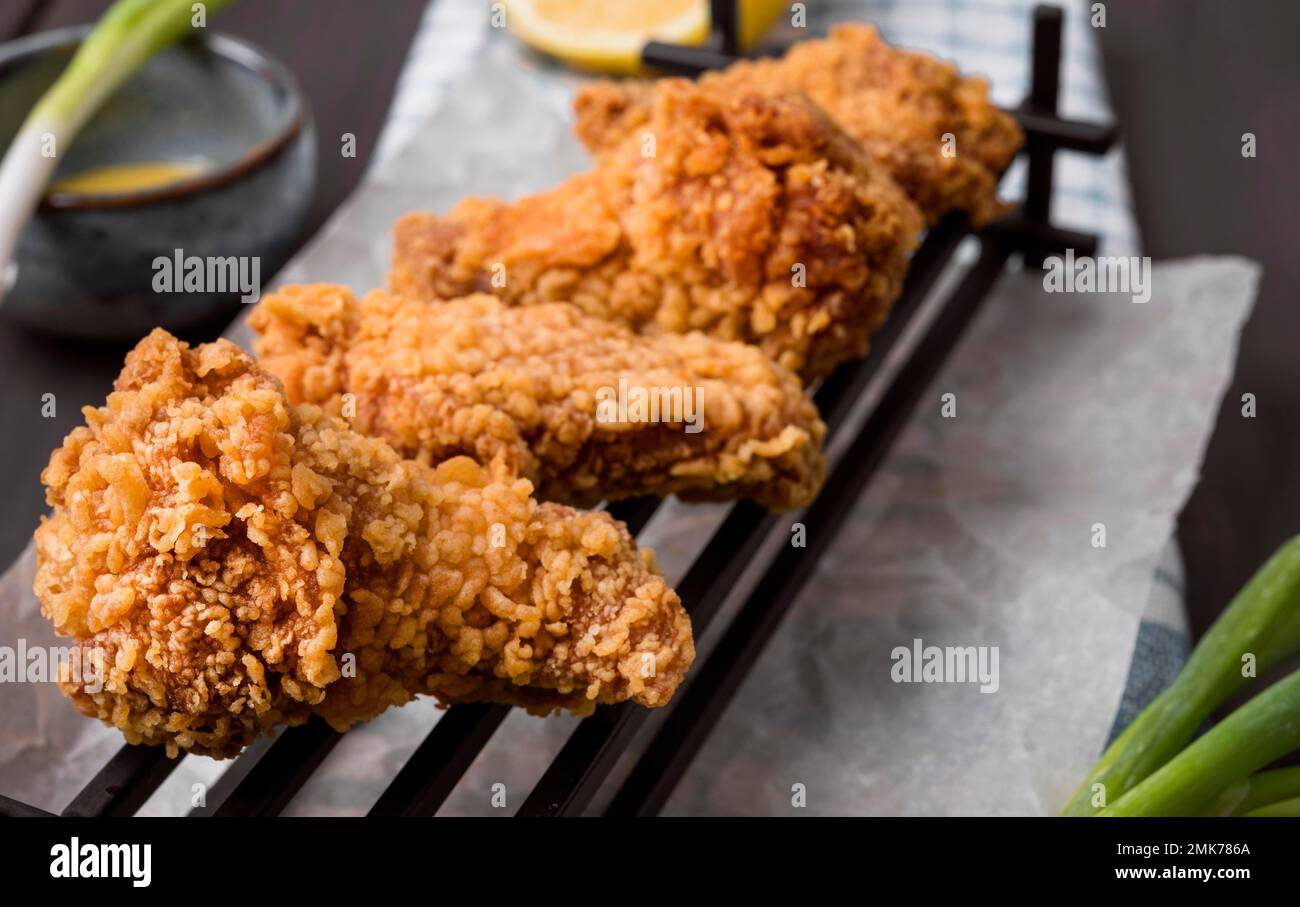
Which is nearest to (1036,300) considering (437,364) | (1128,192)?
(1128,192)

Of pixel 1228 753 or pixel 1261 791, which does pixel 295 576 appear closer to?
pixel 1228 753

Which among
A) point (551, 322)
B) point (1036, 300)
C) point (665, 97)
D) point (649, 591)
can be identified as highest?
point (665, 97)

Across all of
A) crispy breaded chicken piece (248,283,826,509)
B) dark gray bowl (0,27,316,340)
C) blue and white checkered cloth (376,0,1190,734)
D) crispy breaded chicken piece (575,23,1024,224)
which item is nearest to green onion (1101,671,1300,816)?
crispy breaded chicken piece (248,283,826,509)

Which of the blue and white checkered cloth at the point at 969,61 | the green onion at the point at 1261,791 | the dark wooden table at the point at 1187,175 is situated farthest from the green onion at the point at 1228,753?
the blue and white checkered cloth at the point at 969,61

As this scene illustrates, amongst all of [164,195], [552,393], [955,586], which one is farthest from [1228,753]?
[164,195]

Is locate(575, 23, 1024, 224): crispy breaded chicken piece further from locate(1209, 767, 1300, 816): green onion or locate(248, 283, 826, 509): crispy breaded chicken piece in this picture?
locate(1209, 767, 1300, 816): green onion
